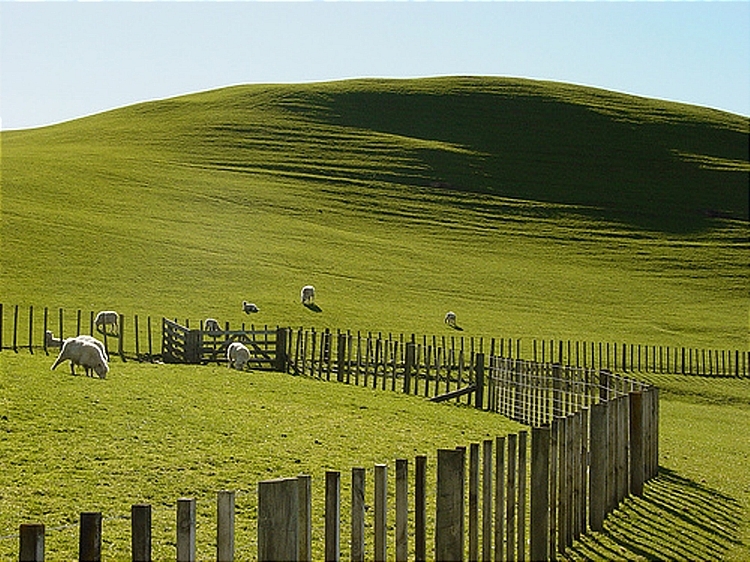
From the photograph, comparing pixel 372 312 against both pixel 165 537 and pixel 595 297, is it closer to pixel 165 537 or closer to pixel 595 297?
pixel 595 297

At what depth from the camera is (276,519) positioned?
18.8ft

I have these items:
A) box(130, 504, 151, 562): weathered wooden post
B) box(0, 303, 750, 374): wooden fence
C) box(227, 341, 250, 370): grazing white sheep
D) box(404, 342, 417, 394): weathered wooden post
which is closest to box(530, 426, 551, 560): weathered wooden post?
box(130, 504, 151, 562): weathered wooden post

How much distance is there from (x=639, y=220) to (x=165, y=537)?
259 ft

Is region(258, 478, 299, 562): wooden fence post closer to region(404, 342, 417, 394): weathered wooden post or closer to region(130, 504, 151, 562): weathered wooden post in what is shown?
region(130, 504, 151, 562): weathered wooden post

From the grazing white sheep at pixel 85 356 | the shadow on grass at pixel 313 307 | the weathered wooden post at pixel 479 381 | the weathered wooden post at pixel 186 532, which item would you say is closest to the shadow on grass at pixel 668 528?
the weathered wooden post at pixel 186 532

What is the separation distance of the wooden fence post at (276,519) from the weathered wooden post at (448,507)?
62.3 inches

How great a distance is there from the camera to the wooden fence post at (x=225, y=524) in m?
5.82

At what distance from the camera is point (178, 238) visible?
58.6 metres

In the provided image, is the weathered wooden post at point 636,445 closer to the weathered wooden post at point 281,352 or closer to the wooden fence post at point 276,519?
the wooden fence post at point 276,519

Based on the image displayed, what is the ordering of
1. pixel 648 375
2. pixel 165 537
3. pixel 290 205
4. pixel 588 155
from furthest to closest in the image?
pixel 588 155, pixel 290 205, pixel 648 375, pixel 165 537

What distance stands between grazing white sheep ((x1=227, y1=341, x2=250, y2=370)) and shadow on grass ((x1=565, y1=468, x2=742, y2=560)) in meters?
17.9

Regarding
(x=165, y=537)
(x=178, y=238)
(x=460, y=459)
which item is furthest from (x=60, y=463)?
(x=178, y=238)

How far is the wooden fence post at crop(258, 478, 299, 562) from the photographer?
5.71m

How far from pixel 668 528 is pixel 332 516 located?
6671 mm
